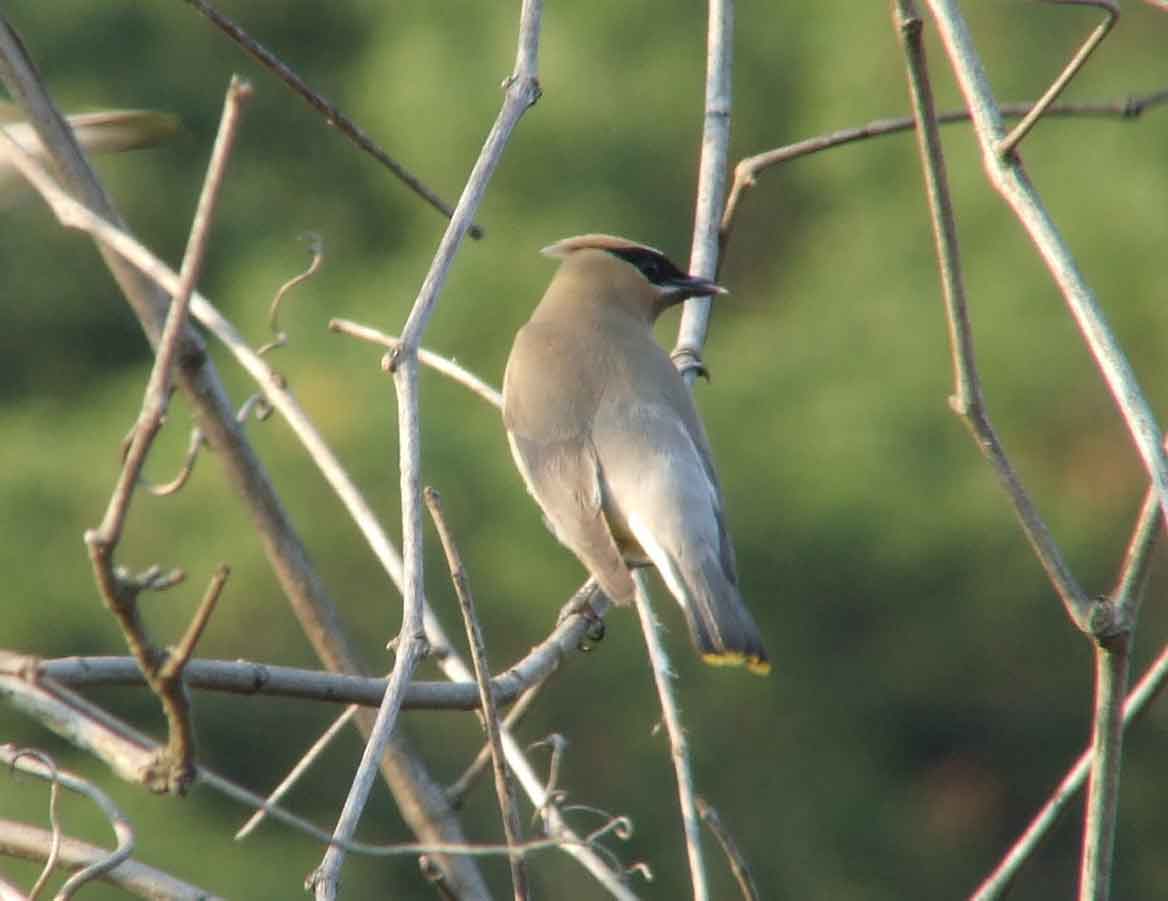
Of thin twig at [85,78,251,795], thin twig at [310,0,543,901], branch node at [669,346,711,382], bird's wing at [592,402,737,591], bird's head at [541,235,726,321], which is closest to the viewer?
thin twig at [85,78,251,795]

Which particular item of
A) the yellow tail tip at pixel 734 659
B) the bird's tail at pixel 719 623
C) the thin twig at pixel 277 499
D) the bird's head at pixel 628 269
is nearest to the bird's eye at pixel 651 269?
the bird's head at pixel 628 269

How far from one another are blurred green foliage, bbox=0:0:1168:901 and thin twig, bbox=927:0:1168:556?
11.1ft

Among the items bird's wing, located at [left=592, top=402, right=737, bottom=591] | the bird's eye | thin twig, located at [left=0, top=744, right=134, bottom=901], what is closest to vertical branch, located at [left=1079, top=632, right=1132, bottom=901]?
thin twig, located at [left=0, top=744, right=134, bottom=901]

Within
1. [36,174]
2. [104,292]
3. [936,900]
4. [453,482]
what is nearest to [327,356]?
[453,482]

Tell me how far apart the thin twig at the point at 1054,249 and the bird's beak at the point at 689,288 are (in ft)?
4.64

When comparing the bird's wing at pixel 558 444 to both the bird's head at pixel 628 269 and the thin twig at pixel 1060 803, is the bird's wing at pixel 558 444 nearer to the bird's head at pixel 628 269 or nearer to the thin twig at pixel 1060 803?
the bird's head at pixel 628 269

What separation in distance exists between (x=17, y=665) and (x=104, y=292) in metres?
7.01

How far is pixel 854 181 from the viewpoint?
7.71 metres

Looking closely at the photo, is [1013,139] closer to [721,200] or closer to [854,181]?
[721,200]

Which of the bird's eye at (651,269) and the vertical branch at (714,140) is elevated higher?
the vertical branch at (714,140)

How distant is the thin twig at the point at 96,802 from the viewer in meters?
1.64

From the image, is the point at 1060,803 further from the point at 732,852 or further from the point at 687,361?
the point at 687,361

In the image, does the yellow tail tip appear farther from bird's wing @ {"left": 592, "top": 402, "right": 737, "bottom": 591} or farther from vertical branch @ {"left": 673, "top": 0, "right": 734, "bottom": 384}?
vertical branch @ {"left": 673, "top": 0, "right": 734, "bottom": 384}

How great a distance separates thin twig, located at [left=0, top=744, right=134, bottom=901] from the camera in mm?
1644
